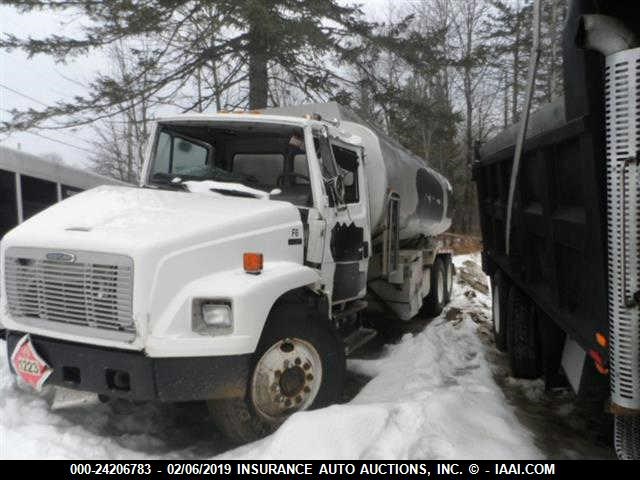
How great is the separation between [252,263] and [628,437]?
2.53m

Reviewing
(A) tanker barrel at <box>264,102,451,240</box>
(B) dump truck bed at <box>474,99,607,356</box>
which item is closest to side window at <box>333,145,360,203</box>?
(A) tanker barrel at <box>264,102,451,240</box>

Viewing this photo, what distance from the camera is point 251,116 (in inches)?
202

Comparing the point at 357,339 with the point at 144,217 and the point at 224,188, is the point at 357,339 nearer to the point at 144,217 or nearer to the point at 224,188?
the point at 224,188

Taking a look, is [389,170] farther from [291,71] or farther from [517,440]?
[291,71]

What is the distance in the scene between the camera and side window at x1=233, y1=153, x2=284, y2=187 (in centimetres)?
553

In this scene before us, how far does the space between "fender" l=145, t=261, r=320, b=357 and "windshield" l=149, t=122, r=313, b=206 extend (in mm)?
1272

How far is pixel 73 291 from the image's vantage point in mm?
3617

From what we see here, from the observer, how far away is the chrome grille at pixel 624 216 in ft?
8.55

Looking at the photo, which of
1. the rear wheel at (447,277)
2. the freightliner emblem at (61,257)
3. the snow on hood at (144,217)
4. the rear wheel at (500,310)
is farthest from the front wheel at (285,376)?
the rear wheel at (447,277)

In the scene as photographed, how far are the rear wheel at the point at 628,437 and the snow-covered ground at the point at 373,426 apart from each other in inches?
21.3

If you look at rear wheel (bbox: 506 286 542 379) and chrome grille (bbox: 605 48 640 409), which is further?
rear wheel (bbox: 506 286 542 379)

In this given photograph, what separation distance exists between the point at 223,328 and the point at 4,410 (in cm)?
179
